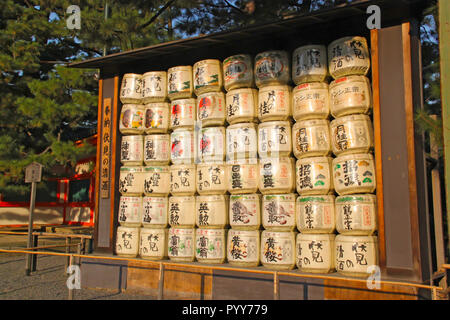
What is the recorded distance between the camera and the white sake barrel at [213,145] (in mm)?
6270

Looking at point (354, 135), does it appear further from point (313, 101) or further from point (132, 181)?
point (132, 181)

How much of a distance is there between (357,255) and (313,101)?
2.11 metres

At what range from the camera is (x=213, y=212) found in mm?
6105

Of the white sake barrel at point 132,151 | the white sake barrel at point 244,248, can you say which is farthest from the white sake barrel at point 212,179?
the white sake barrel at point 132,151

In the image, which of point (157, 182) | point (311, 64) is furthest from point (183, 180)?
point (311, 64)

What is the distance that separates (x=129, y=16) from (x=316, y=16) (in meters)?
5.86

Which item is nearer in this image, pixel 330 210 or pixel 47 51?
pixel 330 210

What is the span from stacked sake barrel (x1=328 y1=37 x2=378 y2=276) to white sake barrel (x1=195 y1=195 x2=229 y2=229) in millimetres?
1670

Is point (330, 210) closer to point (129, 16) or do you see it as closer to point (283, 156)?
point (283, 156)

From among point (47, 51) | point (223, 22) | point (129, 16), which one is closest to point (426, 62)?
point (223, 22)

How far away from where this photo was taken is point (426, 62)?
8.48m

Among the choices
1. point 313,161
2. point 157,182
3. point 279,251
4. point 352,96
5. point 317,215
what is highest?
point 352,96

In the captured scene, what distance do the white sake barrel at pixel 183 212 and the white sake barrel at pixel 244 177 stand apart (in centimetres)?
76

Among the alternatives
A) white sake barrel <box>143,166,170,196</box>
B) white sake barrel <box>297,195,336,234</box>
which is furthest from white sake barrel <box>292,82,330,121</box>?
white sake barrel <box>143,166,170,196</box>
